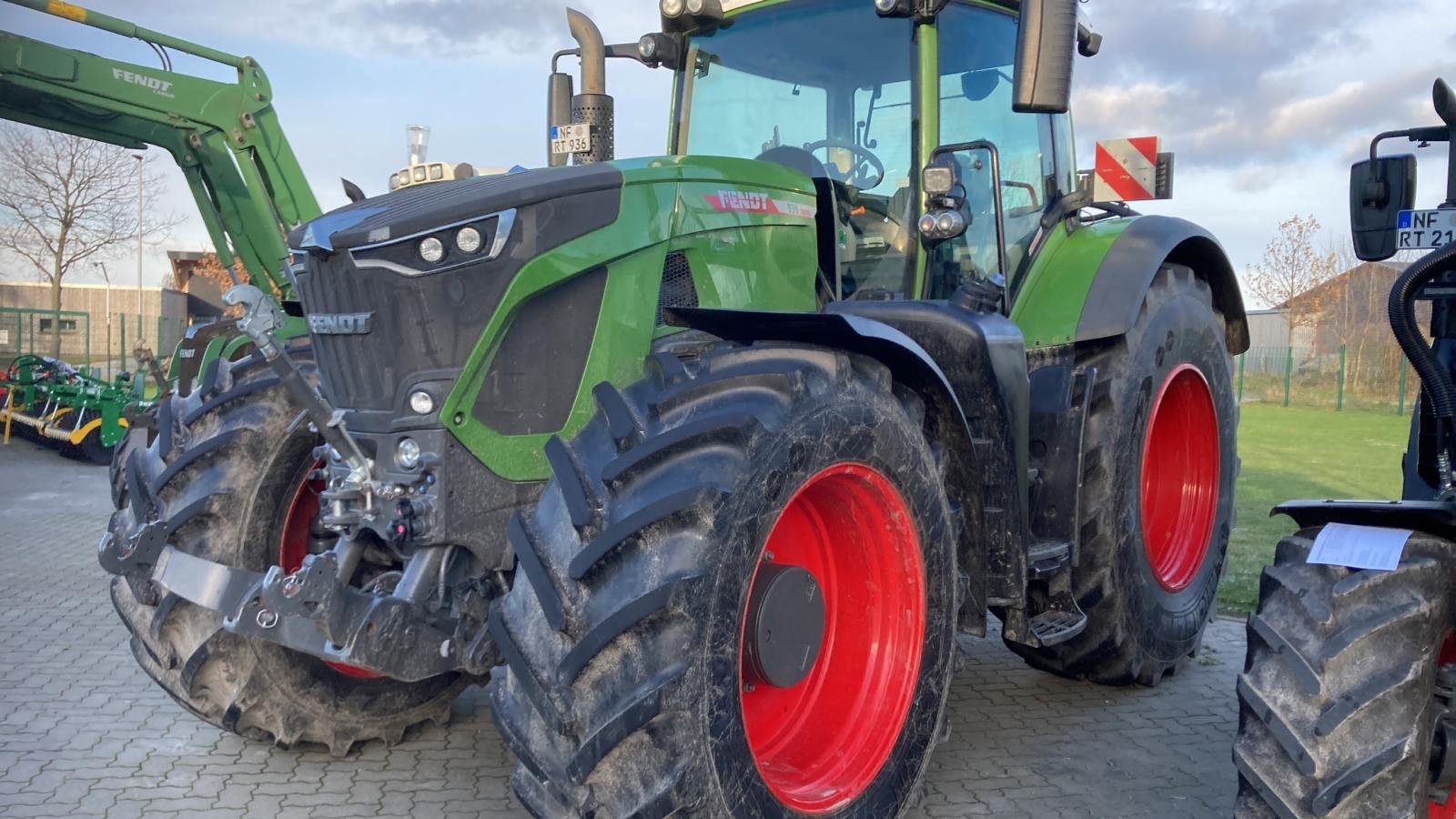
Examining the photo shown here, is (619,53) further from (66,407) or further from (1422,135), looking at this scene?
(66,407)

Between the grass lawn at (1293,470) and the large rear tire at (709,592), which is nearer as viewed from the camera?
the large rear tire at (709,592)

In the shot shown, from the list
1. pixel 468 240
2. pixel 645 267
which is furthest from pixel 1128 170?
pixel 468 240

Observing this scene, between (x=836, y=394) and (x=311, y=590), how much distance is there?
4.36 ft

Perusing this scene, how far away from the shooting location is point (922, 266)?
4062 mm

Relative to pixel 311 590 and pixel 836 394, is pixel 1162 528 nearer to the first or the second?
pixel 836 394

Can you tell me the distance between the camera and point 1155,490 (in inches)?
210

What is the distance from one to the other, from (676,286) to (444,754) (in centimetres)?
189

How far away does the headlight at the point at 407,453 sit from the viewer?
9.46ft

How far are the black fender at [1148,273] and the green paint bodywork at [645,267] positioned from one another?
1.33 meters

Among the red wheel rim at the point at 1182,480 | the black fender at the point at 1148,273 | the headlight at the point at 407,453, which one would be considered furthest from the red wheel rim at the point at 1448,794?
the red wheel rim at the point at 1182,480

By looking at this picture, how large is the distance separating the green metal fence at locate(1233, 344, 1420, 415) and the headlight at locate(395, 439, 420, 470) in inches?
927

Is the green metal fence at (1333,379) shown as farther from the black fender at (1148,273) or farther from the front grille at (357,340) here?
the front grille at (357,340)

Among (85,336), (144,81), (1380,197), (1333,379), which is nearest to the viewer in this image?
(1380,197)

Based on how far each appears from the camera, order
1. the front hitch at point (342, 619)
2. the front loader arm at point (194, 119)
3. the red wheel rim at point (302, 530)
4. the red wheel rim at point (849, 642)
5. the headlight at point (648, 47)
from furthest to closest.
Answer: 1. the front loader arm at point (194, 119)
2. the headlight at point (648, 47)
3. the red wheel rim at point (302, 530)
4. the red wheel rim at point (849, 642)
5. the front hitch at point (342, 619)
